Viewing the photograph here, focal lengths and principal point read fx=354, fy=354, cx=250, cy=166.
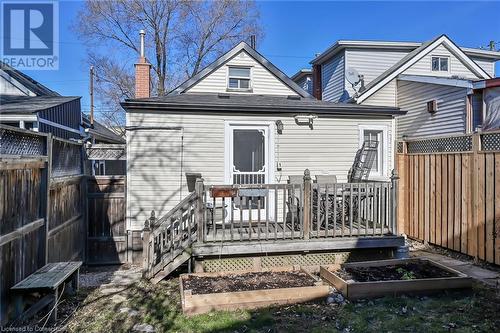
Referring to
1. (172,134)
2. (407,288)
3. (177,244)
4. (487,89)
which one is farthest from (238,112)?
(487,89)

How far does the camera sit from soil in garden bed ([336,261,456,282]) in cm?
503

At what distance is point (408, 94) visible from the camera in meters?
12.0

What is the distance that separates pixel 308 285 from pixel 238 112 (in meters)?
3.78

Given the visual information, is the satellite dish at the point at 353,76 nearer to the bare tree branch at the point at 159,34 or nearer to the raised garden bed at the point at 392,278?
the raised garden bed at the point at 392,278

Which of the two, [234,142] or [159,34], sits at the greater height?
[159,34]

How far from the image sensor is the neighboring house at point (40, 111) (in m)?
10.6

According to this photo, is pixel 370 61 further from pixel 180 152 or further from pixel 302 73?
pixel 180 152

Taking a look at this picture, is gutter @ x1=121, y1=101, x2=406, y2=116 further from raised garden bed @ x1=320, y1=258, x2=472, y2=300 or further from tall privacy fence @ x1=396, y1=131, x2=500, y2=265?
raised garden bed @ x1=320, y1=258, x2=472, y2=300

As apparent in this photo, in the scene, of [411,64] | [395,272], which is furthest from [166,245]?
[411,64]

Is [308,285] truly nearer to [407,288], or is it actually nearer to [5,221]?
[407,288]

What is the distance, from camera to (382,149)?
7.93 metres

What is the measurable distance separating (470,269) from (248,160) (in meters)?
4.53

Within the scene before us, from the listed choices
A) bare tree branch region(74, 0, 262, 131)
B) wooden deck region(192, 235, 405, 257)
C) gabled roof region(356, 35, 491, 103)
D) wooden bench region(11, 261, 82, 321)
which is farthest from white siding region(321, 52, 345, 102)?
wooden bench region(11, 261, 82, 321)

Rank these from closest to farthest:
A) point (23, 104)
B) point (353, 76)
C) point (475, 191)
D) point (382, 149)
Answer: point (475, 191), point (382, 149), point (23, 104), point (353, 76)
